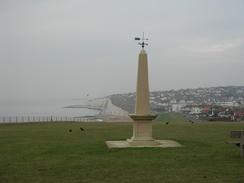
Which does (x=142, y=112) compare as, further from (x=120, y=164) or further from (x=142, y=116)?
(x=120, y=164)

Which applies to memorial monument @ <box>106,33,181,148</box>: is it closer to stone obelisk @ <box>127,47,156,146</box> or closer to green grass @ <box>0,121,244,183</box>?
stone obelisk @ <box>127,47,156,146</box>

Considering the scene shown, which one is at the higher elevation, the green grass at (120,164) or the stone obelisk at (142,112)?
the stone obelisk at (142,112)

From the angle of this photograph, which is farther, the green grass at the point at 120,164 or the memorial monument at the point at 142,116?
the memorial monument at the point at 142,116

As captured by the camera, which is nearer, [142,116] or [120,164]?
[120,164]

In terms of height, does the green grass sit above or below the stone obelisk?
below

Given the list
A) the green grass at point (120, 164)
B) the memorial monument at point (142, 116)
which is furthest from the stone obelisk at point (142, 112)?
the green grass at point (120, 164)

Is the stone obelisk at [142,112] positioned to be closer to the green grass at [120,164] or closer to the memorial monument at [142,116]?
the memorial monument at [142,116]

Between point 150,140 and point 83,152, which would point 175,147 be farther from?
point 83,152

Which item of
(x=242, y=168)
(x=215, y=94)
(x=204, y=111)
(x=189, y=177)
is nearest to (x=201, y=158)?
(x=242, y=168)

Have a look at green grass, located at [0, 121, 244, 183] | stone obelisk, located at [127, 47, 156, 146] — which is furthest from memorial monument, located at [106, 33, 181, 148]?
green grass, located at [0, 121, 244, 183]

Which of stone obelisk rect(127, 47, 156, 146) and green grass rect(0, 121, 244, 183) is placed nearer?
green grass rect(0, 121, 244, 183)

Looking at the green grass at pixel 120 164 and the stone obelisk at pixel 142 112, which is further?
the stone obelisk at pixel 142 112

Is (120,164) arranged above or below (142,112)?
below

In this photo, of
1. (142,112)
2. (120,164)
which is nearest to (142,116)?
(142,112)
